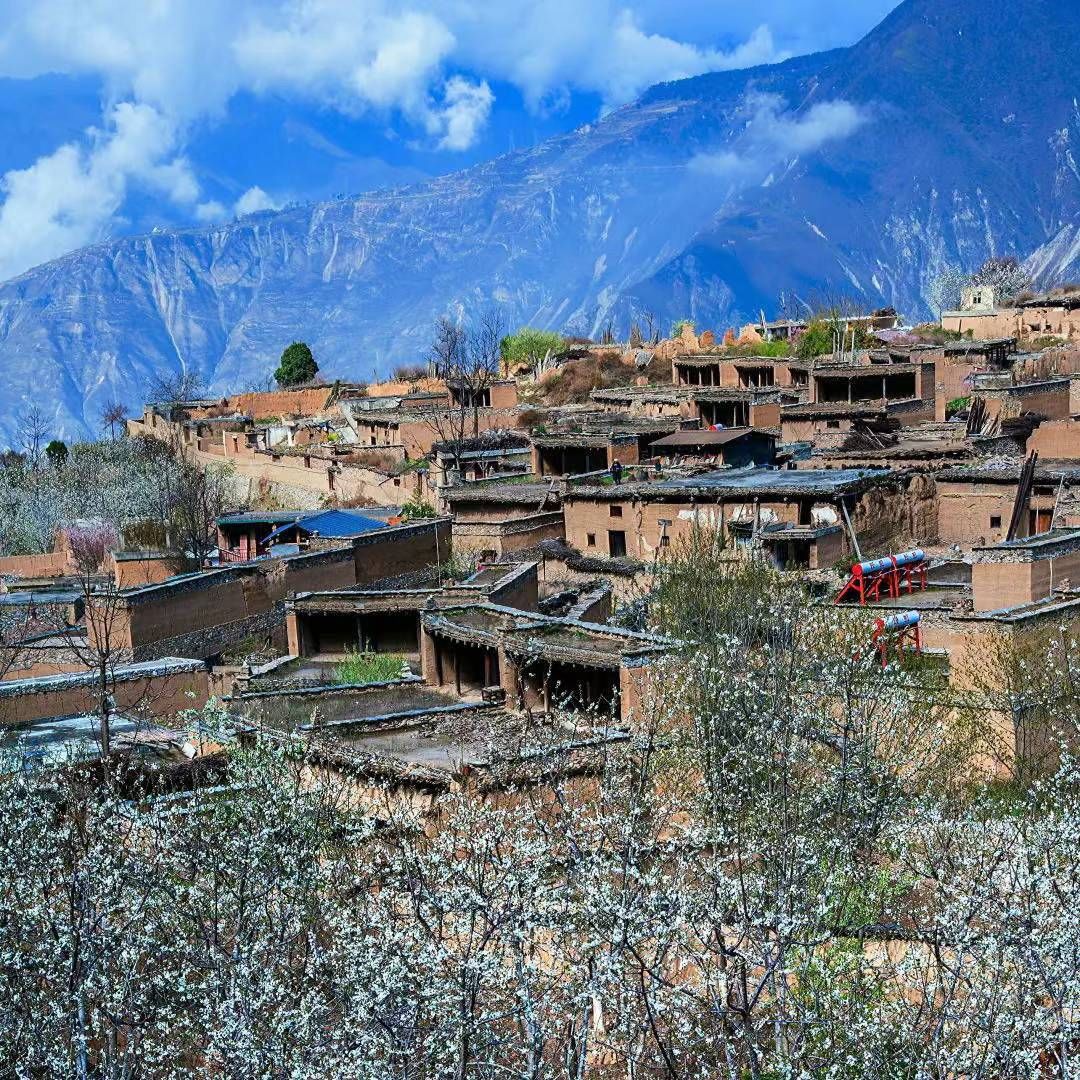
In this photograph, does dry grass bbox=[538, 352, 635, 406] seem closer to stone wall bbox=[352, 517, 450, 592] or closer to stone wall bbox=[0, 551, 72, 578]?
stone wall bbox=[0, 551, 72, 578]

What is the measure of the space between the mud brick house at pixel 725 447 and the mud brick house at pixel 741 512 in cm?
291

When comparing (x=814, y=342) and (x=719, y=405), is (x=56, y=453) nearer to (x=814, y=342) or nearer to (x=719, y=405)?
(x=814, y=342)

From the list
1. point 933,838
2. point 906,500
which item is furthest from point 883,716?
point 906,500

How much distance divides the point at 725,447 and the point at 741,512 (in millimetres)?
6517

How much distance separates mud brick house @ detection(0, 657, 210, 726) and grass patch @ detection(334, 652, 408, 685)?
197 cm

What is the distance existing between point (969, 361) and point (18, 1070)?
3734 cm

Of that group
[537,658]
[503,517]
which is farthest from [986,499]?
[537,658]

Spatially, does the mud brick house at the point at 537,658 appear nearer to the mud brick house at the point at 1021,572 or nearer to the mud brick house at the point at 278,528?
the mud brick house at the point at 1021,572

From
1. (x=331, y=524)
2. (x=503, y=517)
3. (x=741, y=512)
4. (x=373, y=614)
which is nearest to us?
(x=373, y=614)

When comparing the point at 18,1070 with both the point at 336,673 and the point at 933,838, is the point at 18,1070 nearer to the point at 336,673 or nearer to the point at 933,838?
the point at 933,838

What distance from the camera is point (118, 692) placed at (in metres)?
23.9

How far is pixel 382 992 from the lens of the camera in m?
10.8

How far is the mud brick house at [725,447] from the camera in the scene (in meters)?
38.7

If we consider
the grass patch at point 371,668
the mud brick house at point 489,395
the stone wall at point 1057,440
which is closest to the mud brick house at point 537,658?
the grass patch at point 371,668
